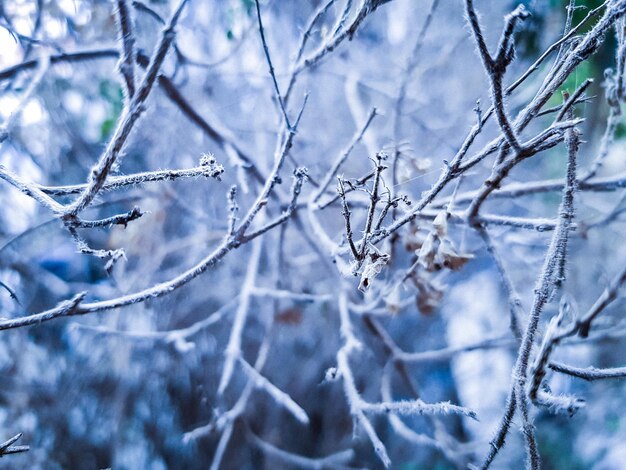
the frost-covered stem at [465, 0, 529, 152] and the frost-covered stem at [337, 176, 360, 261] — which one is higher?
the frost-covered stem at [465, 0, 529, 152]

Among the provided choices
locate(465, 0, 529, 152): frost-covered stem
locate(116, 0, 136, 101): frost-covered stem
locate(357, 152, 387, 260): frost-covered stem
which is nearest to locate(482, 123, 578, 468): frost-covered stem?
locate(465, 0, 529, 152): frost-covered stem

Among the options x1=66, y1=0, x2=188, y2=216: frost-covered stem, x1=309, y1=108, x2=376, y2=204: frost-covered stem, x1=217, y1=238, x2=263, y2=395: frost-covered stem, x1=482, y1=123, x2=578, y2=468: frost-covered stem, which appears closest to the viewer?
x1=66, y1=0, x2=188, y2=216: frost-covered stem

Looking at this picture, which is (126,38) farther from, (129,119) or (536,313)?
(536,313)

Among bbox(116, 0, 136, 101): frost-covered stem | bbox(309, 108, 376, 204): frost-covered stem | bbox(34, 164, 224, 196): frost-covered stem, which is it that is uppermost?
bbox(309, 108, 376, 204): frost-covered stem

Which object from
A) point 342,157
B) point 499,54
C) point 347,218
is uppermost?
point 342,157

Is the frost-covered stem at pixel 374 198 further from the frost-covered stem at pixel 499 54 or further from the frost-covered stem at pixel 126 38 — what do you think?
the frost-covered stem at pixel 126 38

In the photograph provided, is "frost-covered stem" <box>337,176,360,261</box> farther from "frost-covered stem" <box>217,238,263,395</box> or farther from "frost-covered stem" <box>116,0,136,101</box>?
"frost-covered stem" <box>217,238,263,395</box>

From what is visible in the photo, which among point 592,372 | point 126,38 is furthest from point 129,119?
point 592,372

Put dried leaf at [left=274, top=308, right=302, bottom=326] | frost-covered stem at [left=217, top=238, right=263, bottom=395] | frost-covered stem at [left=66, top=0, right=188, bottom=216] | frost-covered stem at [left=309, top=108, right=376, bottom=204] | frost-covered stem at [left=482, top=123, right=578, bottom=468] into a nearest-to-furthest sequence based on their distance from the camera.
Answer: frost-covered stem at [left=66, top=0, right=188, bottom=216], frost-covered stem at [left=482, top=123, right=578, bottom=468], frost-covered stem at [left=309, top=108, right=376, bottom=204], frost-covered stem at [left=217, top=238, right=263, bottom=395], dried leaf at [left=274, top=308, right=302, bottom=326]

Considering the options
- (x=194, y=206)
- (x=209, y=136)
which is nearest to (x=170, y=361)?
(x=194, y=206)

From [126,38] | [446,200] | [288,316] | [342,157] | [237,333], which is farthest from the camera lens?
[288,316]

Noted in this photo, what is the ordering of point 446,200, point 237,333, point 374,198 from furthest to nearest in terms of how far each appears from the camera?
point 237,333
point 446,200
point 374,198

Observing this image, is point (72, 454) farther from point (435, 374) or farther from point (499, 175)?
point (499, 175)
